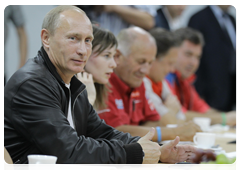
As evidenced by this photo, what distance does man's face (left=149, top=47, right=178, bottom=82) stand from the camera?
133 inches

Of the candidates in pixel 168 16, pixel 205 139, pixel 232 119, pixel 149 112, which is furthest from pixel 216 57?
pixel 205 139

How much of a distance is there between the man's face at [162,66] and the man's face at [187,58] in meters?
0.70

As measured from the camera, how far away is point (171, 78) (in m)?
4.07

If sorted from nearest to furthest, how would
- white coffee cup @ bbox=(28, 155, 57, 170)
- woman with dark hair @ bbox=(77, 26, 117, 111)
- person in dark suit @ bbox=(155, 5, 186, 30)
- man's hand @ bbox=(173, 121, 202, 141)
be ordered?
white coffee cup @ bbox=(28, 155, 57, 170) < woman with dark hair @ bbox=(77, 26, 117, 111) < man's hand @ bbox=(173, 121, 202, 141) < person in dark suit @ bbox=(155, 5, 186, 30)

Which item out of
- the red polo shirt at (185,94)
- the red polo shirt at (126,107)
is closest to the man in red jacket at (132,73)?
the red polo shirt at (126,107)

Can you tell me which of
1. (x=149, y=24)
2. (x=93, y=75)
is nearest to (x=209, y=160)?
(x=93, y=75)

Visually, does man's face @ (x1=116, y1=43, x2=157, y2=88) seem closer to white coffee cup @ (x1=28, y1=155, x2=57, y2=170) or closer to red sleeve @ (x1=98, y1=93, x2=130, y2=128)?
red sleeve @ (x1=98, y1=93, x2=130, y2=128)

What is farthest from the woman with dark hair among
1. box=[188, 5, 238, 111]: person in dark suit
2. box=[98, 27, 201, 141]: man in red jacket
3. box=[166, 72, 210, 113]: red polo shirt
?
box=[188, 5, 238, 111]: person in dark suit

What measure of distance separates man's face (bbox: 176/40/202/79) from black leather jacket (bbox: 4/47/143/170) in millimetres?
2862

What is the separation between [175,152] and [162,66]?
6.18 ft

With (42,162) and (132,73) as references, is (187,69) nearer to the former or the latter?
(132,73)

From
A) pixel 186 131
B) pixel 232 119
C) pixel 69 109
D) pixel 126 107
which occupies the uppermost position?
pixel 69 109

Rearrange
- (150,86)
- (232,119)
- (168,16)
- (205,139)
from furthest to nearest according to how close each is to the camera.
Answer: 1. (168,16)
2. (232,119)
3. (150,86)
4. (205,139)

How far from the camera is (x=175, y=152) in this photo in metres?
1.60
